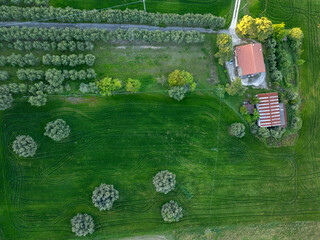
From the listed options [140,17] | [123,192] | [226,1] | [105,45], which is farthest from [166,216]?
[226,1]

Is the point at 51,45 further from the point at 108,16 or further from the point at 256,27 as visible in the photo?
the point at 256,27

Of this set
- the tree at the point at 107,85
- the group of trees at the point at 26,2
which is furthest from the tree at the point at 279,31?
the group of trees at the point at 26,2

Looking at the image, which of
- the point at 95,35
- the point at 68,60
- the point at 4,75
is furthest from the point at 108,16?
the point at 4,75

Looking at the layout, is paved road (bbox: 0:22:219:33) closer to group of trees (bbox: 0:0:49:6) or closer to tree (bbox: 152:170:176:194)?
group of trees (bbox: 0:0:49:6)

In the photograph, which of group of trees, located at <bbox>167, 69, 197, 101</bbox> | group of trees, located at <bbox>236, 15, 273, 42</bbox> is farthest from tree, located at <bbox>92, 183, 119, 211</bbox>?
group of trees, located at <bbox>236, 15, 273, 42</bbox>

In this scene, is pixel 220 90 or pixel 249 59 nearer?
pixel 249 59
